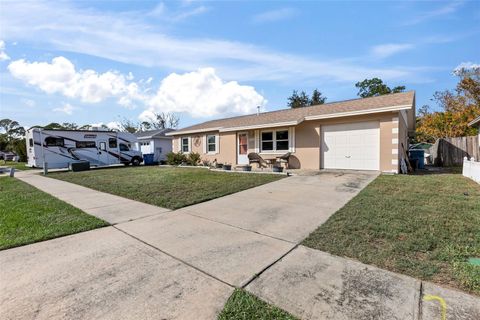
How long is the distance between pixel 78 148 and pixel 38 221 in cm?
1549

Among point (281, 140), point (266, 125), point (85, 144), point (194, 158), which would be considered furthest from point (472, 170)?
point (85, 144)

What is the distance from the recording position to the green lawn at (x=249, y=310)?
76.7 inches

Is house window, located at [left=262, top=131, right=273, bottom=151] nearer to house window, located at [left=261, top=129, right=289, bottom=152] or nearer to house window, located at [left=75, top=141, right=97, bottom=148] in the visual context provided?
house window, located at [left=261, top=129, right=289, bottom=152]

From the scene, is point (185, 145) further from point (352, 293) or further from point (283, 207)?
point (352, 293)

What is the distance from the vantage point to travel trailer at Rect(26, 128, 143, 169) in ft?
53.3

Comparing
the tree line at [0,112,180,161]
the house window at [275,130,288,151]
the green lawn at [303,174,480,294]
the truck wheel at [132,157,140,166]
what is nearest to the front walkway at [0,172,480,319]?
the green lawn at [303,174,480,294]

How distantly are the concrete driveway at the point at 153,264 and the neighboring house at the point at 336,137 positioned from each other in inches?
256

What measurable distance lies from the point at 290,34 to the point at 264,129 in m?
5.16

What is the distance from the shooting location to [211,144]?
1691 cm

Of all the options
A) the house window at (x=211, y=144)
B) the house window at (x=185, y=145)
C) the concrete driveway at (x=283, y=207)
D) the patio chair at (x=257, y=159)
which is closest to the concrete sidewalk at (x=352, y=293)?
the concrete driveway at (x=283, y=207)

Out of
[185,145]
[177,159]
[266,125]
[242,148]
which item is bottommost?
[177,159]

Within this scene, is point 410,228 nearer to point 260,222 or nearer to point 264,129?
point 260,222

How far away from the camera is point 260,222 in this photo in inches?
176

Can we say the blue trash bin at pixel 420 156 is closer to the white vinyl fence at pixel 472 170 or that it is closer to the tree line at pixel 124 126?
the white vinyl fence at pixel 472 170
